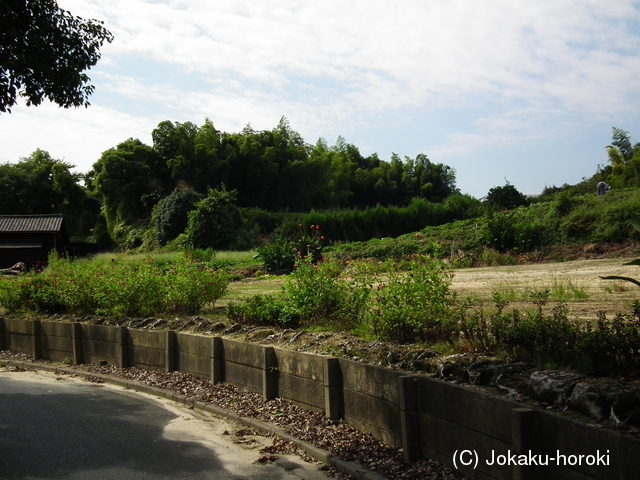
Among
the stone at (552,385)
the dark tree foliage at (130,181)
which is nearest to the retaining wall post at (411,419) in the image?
the stone at (552,385)

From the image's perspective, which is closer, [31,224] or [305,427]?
[305,427]

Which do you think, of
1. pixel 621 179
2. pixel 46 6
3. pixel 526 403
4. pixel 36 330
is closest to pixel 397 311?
pixel 526 403

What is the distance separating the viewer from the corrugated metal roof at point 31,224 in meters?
36.6

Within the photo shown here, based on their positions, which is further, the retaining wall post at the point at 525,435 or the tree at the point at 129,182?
the tree at the point at 129,182

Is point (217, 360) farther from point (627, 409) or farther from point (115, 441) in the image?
point (627, 409)

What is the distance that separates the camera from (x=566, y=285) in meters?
9.97

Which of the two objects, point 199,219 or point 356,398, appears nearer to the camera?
point 356,398

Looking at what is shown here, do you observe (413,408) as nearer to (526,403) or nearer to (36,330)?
(526,403)

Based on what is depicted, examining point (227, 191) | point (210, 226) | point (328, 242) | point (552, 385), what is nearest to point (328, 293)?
point (552, 385)

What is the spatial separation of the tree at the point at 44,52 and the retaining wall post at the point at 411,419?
8012 millimetres

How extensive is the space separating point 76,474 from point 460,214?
3184cm

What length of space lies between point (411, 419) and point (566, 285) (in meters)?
5.64

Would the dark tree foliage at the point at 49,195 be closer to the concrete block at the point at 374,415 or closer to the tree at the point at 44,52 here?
the tree at the point at 44,52

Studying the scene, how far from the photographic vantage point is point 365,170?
2518 inches
